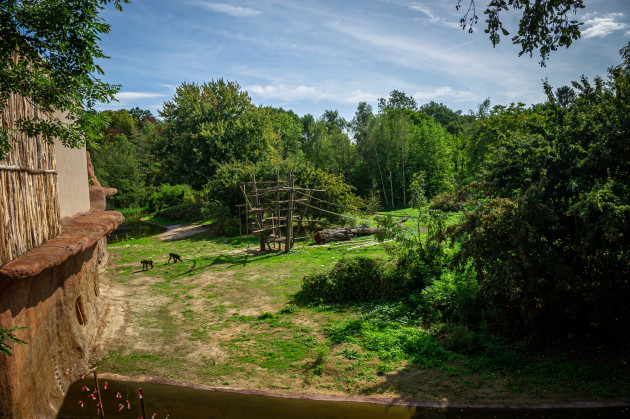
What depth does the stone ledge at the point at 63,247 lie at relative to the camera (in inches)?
188

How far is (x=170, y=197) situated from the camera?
3912 cm

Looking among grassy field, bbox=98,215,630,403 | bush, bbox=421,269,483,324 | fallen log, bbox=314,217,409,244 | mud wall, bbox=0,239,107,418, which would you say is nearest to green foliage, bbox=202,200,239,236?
fallen log, bbox=314,217,409,244

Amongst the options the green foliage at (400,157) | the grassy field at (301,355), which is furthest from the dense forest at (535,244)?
the green foliage at (400,157)

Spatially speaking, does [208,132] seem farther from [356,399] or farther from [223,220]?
[356,399]

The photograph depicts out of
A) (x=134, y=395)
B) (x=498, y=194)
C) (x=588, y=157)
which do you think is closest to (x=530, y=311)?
(x=498, y=194)

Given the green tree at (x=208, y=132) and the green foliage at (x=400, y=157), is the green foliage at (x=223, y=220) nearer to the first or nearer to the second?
the green tree at (x=208, y=132)

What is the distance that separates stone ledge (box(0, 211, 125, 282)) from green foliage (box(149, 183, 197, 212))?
28813mm

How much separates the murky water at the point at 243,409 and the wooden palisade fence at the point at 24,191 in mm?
2806

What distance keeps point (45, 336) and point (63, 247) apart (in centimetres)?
146

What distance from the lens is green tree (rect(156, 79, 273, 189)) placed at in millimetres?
30484

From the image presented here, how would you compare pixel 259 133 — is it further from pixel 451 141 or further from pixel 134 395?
pixel 134 395

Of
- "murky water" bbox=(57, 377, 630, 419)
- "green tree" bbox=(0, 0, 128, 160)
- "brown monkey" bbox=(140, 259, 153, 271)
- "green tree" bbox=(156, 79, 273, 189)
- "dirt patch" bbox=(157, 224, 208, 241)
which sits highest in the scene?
"green tree" bbox=(156, 79, 273, 189)

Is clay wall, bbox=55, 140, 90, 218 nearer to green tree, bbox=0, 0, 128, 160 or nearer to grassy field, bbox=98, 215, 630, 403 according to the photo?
grassy field, bbox=98, 215, 630, 403

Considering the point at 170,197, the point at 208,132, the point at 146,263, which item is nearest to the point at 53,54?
the point at 146,263
